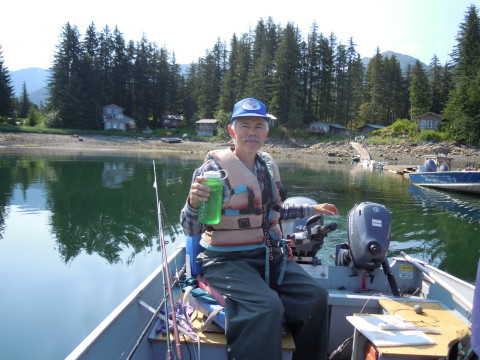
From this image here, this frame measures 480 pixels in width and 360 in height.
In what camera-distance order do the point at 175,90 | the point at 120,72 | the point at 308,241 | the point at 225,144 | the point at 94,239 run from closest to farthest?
1. the point at 308,241
2. the point at 94,239
3. the point at 225,144
4. the point at 120,72
5. the point at 175,90

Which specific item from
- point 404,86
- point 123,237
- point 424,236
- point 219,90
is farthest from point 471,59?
point 123,237

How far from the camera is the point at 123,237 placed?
33.5 ft

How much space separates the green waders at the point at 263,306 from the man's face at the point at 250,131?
0.88 meters

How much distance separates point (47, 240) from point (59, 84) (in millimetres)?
57864

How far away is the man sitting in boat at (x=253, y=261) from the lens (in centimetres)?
244

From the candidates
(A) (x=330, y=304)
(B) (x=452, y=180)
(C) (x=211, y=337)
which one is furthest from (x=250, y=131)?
(B) (x=452, y=180)

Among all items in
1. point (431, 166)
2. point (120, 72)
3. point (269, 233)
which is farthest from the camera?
point (120, 72)

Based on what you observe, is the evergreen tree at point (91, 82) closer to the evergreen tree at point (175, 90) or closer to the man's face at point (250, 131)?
the evergreen tree at point (175, 90)

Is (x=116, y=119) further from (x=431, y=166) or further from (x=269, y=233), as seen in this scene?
(x=269, y=233)

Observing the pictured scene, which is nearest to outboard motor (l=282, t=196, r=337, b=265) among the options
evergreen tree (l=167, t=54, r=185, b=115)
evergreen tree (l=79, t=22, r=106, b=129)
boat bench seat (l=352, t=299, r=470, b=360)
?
boat bench seat (l=352, t=299, r=470, b=360)

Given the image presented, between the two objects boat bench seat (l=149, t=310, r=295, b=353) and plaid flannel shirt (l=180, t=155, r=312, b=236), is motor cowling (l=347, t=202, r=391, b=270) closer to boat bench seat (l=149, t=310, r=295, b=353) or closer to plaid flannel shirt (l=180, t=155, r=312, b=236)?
plaid flannel shirt (l=180, t=155, r=312, b=236)

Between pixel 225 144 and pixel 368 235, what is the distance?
159 feet

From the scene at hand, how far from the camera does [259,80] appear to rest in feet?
198

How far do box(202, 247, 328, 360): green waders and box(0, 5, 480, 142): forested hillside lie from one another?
5750 centimetres
